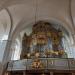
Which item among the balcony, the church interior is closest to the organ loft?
the church interior

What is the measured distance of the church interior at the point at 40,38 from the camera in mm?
15141

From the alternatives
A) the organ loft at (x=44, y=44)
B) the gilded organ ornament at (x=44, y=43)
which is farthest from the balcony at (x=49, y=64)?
the gilded organ ornament at (x=44, y=43)

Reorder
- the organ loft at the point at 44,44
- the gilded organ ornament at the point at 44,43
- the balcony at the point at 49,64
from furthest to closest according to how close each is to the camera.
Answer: the gilded organ ornament at the point at 44,43 → the organ loft at the point at 44,44 → the balcony at the point at 49,64

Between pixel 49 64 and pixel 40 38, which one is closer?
pixel 40 38

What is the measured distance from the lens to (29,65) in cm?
1524

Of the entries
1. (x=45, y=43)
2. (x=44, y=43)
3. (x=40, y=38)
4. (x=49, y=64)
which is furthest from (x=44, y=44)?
(x=40, y=38)

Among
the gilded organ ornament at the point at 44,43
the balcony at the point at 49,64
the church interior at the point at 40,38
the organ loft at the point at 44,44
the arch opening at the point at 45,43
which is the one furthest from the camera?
the arch opening at the point at 45,43

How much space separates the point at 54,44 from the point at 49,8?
4050mm

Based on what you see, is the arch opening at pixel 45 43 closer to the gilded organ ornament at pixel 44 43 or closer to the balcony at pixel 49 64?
the gilded organ ornament at pixel 44 43

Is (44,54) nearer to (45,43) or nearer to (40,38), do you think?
(45,43)

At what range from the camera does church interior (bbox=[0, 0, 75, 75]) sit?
15.1m

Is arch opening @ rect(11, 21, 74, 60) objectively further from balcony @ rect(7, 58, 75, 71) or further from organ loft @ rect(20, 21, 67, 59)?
balcony @ rect(7, 58, 75, 71)

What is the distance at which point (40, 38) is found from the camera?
14336 mm

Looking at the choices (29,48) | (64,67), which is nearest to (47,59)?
(64,67)
